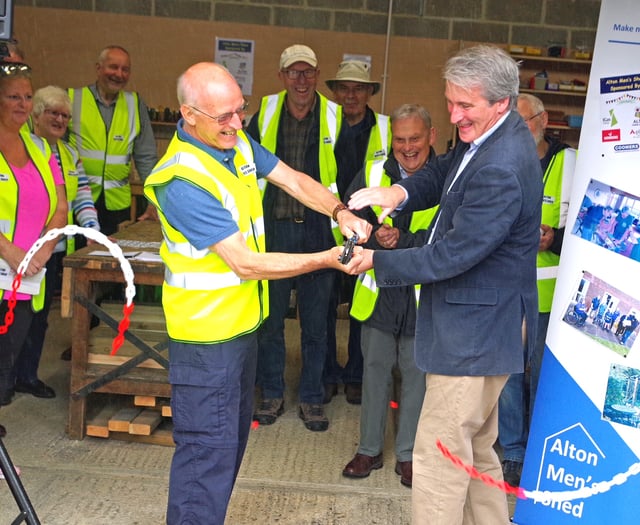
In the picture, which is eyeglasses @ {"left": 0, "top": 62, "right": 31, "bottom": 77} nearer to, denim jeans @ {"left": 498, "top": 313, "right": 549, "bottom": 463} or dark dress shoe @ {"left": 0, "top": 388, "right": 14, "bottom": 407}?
dark dress shoe @ {"left": 0, "top": 388, "right": 14, "bottom": 407}

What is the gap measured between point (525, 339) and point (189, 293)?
48.0 inches

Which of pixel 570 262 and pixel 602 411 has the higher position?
pixel 570 262

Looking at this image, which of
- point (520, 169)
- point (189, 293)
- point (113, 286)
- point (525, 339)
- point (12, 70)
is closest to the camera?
point (520, 169)

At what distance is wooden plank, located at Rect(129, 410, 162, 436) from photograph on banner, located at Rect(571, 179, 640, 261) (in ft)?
7.45

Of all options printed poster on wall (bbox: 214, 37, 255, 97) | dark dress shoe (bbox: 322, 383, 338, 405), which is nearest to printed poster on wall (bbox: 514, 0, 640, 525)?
dark dress shoe (bbox: 322, 383, 338, 405)

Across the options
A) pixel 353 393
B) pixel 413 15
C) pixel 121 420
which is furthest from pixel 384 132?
pixel 413 15

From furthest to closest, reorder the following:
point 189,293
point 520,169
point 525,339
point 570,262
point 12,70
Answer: point 12,70, point 570,262, point 525,339, point 189,293, point 520,169

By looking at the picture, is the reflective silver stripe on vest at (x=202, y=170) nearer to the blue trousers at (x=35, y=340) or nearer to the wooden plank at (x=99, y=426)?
the wooden plank at (x=99, y=426)

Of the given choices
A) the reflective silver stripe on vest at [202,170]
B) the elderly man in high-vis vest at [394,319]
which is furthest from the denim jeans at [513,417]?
the reflective silver stripe on vest at [202,170]

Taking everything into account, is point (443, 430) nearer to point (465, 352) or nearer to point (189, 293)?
point (465, 352)

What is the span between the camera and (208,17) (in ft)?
Result: 26.3

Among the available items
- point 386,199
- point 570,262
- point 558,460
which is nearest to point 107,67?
point 386,199

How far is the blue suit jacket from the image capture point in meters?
2.56

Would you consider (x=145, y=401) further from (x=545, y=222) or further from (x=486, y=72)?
(x=486, y=72)
